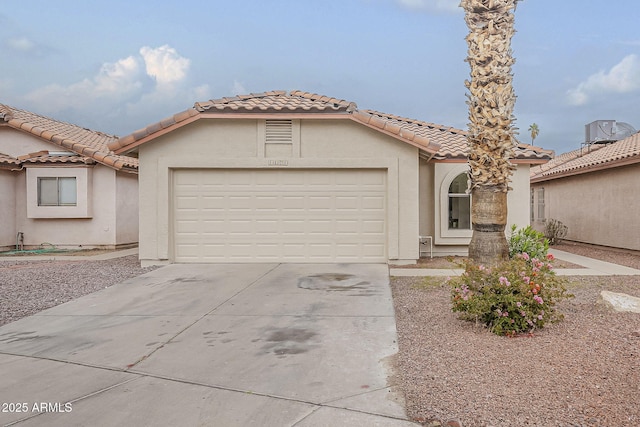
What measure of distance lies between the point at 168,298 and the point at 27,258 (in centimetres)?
883

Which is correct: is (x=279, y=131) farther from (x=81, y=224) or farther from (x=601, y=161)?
(x=601, y=161)

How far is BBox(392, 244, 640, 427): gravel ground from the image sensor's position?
3391mm

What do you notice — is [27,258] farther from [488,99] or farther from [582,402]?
[582,402]

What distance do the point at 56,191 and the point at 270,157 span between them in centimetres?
908

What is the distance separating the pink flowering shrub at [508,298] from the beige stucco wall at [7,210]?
16.3 m

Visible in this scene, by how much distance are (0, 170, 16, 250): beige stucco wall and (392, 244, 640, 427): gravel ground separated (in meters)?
15.3

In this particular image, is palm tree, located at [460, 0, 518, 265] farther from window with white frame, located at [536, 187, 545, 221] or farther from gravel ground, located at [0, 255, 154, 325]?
window with white frame, located at [536, 187, 545, 221]

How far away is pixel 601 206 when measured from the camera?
16.3m

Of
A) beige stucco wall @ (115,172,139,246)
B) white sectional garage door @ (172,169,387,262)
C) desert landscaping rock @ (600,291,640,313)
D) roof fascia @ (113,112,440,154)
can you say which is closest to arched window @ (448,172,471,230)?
roof fascia @ (113,112,440,154)

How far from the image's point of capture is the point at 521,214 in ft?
44.3

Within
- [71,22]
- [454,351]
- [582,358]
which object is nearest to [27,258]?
[71,22]

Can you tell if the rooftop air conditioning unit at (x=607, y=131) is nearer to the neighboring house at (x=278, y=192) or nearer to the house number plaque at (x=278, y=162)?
the neighboring house at (x=278, y=192)

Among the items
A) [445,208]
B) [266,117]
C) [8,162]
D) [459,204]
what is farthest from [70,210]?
[459,204]

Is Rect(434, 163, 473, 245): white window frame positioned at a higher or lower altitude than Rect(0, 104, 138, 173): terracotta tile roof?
lower
